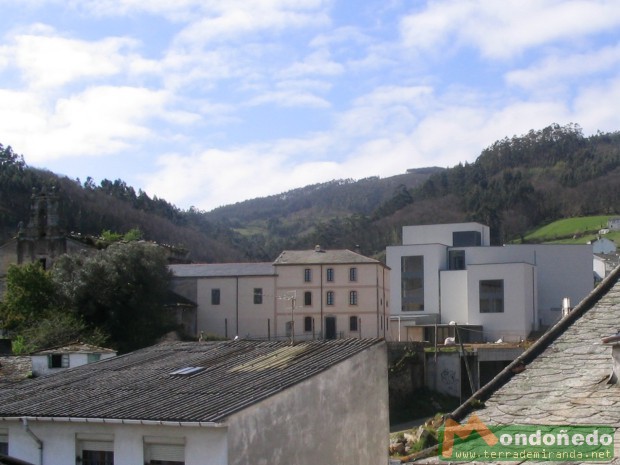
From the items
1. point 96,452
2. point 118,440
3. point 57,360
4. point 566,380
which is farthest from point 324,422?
point 57,360

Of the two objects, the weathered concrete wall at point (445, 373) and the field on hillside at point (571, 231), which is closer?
the weathered concrete wall at point (445, 373)

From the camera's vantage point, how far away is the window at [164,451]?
1582 centimetres

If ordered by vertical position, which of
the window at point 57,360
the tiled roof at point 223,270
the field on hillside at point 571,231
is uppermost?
the field on hillside at point 571,231

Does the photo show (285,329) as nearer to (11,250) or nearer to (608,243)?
(11,250)

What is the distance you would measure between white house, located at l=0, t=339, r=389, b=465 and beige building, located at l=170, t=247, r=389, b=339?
50.9 meters

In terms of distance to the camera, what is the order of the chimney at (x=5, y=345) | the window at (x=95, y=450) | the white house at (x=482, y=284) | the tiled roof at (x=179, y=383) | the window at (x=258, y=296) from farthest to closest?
the white house at (x=482, y=284), the window at (x=258, y=296), the chimney at (x=5, y=345), the window at (x=95, y=450), the tiled roof at (x=179, y=383)

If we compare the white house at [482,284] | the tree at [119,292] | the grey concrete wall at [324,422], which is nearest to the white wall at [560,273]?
the white house at [482,284]

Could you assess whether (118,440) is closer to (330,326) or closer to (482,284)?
(330,326)

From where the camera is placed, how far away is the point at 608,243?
385 feet

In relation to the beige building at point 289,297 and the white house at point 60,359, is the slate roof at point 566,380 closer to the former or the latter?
the white house at point 60,359

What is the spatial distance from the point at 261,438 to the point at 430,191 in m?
151

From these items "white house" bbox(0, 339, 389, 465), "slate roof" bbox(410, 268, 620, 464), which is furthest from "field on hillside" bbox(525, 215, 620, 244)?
"slate roof" bbox(410, 268, 620, 464)

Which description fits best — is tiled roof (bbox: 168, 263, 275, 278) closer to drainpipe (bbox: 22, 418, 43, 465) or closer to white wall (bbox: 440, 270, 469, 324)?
white wall (bbox: 440, 270, 469, 324)

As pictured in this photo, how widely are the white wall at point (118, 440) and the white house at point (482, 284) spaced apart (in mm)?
64405
